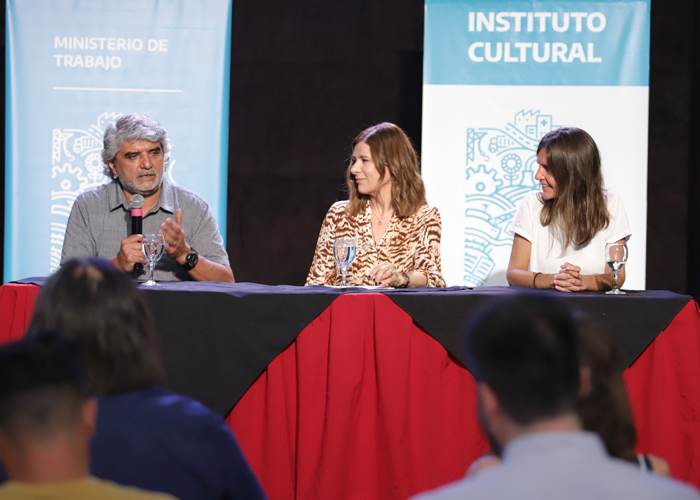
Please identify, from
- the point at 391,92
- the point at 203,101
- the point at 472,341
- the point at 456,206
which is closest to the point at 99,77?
the point at 203,101

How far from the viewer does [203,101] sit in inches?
171

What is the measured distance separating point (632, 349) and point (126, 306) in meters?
1.66

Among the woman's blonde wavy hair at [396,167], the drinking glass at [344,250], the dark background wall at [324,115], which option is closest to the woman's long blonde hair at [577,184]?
the woman's blonde wavy hair at [396,167]

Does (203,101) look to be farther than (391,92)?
No

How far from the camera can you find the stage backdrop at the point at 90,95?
168 inches

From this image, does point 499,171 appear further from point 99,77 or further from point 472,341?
point 472,341

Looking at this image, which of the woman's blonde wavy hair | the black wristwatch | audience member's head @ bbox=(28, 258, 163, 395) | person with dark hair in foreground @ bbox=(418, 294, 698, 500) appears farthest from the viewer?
the woman's blonde wavy hair

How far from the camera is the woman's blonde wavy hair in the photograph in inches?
125

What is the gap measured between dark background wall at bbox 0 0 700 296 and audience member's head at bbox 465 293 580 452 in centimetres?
385

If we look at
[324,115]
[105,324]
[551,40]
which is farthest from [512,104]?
[105,324]

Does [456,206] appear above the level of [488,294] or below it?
above

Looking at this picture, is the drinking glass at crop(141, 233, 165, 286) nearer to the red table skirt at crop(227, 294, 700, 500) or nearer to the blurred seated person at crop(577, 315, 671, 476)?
the red table skirt at crop(227, 294, 700, 500)

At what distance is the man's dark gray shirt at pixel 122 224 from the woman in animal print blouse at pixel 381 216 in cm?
49

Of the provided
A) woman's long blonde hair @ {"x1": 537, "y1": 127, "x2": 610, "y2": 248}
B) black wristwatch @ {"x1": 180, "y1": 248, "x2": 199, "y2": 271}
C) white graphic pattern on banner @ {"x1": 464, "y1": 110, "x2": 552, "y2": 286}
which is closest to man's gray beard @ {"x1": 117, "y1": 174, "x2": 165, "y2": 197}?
black wristwatch @ {"x1": 180, "y1": 248, "x2": 199, "y2": 271}
